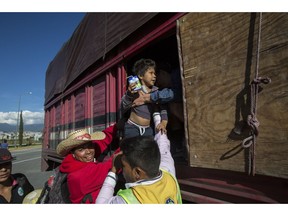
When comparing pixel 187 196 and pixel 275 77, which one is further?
pixel 187 196

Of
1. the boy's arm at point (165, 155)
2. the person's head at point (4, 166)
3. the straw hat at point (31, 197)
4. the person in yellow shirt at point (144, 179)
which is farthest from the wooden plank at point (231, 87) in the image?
the person's head at point (4, 166)

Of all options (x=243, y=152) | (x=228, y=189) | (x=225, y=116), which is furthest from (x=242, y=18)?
(x=228, y=189)

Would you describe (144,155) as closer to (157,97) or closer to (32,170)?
(157,97)

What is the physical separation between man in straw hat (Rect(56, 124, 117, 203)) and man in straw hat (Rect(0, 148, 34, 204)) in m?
0.67

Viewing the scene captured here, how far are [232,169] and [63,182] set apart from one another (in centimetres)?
124

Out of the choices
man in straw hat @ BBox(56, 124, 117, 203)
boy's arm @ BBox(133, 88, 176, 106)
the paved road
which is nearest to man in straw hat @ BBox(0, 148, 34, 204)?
man in straw hat @ BBox(56, 124, 117, 203)

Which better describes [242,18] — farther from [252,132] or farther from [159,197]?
[159,197]

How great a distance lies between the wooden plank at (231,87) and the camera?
3.74 ft

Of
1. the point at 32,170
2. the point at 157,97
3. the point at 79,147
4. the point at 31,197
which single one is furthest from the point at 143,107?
the point at 32,170

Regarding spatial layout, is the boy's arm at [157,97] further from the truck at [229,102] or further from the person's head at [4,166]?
the person's head at [4,166]

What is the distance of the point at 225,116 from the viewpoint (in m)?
1.36

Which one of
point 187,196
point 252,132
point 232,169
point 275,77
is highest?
point 275,77

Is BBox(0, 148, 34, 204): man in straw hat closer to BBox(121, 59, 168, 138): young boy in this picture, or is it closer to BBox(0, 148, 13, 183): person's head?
BBox(0, 148, 13, 183): person's head

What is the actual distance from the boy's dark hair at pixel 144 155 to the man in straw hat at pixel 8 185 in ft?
5.26
